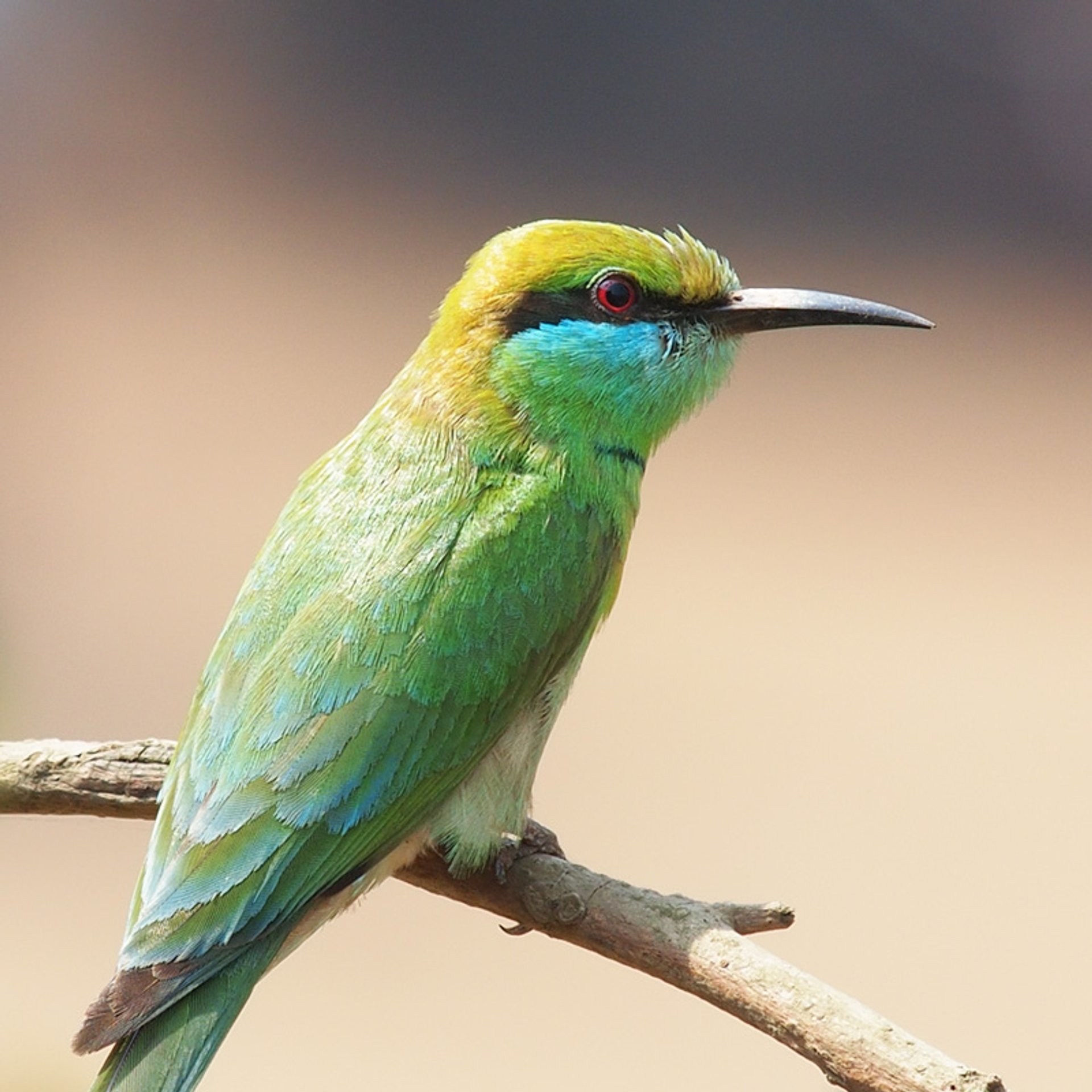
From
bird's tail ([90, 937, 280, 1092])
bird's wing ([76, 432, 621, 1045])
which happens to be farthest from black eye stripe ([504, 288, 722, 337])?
bird's tail ([90, 937, 280, 1092])

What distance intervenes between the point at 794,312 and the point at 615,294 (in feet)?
0.76

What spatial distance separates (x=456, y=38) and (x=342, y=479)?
5596mm

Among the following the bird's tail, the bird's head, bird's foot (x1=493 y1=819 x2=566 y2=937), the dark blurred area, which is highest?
the dark blurred area

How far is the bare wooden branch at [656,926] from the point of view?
1.54 m

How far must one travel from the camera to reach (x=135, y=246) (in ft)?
22.8

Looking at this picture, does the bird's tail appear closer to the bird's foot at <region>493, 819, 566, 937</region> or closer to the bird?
the bird

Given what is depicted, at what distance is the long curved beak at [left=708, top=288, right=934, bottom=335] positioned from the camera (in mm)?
2170

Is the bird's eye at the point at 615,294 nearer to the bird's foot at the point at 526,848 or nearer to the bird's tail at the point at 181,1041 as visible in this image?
the bird's foot at the point at 526,848

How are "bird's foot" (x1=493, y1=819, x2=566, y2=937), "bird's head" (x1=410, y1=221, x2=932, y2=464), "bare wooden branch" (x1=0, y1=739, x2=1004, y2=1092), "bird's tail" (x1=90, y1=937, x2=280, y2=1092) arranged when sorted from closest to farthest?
"bare wooden branch" (x1=0, y1=739, x2=1004, y2=1092), "bird's tail" (x1=90, y1=937, x2=280, y2=1092), "bird's foot" (x1=493, y1=819, x2=566, y2=937), "bird's head" (x1=410, y1=221, x2=932, y2=464)

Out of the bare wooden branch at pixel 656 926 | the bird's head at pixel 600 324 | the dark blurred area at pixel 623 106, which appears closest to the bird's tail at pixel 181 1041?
the bare wooden branch at pixel 656 926

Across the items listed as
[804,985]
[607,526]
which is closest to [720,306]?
[607,526]

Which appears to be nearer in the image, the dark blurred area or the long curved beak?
the long curved beak

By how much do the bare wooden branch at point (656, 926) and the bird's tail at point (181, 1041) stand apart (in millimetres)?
324

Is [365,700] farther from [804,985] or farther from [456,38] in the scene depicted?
[456,38]
